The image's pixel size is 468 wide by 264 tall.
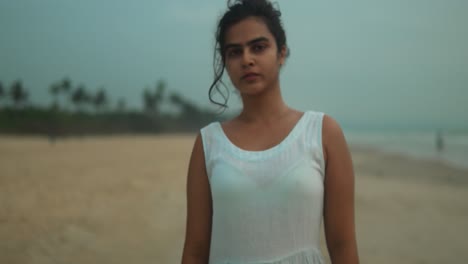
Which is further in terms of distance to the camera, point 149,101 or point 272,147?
point 149,101

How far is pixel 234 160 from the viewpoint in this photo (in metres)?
1.35

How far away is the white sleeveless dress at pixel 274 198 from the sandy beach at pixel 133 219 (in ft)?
10.1

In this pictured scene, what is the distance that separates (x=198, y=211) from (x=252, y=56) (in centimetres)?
58

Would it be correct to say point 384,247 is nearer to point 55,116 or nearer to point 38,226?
point 38,226

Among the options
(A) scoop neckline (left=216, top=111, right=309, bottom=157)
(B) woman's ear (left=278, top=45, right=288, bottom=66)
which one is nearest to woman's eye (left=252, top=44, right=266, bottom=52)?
(B) woman's ear (left=278, top=45, right=288, bottom=66)

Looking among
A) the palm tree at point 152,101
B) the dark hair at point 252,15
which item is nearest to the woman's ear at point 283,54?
the dark hair at point 252,15

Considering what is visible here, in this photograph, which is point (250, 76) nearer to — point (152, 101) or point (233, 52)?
point (233, 52)

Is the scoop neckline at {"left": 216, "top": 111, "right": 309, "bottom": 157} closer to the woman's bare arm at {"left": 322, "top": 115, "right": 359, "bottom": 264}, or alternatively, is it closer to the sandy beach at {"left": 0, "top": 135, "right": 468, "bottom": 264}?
the woman's bare arm at {"left": 322, "top": 115, "right": 359, "bottom": 264}

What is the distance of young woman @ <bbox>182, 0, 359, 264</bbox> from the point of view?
131 cm

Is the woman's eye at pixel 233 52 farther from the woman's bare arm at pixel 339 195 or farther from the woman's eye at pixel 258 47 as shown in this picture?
the woman's bare arm at pixel 339 195

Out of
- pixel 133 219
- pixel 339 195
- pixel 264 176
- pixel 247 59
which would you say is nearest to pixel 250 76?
pixel 247 59

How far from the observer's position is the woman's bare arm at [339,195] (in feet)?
4.37

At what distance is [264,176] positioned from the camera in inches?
51.8

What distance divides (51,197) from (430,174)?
9.78 metres
